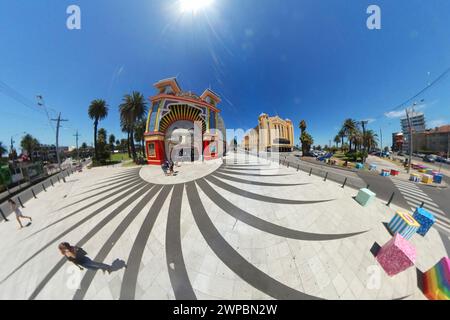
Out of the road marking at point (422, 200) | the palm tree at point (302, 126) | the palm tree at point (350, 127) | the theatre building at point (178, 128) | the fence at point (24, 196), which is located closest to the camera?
the road marking at point (422, 200)

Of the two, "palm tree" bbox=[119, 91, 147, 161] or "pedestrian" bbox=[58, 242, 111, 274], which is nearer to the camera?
"pedestrian" bbox=[58, 242, 111, 274]

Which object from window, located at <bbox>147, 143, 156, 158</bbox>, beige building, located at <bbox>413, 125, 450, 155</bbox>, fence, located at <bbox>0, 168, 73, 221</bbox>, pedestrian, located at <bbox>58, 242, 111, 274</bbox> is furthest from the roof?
beige building, located at <bbox>413, 125, 450, 155</bbox>

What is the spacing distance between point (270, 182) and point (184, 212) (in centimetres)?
636

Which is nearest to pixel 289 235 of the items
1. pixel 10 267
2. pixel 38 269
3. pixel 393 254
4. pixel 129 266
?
pixel 393 254

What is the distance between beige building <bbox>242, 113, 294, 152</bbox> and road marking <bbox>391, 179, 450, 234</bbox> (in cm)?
3158

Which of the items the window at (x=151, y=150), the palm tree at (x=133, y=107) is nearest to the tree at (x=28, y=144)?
the palm tree at (x=133, y=107)

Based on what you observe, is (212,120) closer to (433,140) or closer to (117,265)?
(117,265)

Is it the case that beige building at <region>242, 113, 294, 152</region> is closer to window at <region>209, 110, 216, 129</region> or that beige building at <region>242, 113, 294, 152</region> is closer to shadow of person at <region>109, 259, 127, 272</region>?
window at <region>209, 110, 216, 129</region>

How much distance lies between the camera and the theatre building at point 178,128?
17734 millimetres

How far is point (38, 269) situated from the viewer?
14.9ft

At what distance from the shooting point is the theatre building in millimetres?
17734

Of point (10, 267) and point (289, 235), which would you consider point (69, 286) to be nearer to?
point (10, 267)

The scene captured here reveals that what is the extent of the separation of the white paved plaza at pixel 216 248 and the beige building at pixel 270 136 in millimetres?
37747

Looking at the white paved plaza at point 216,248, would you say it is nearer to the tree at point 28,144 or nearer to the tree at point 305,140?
the tree at point 305,140
